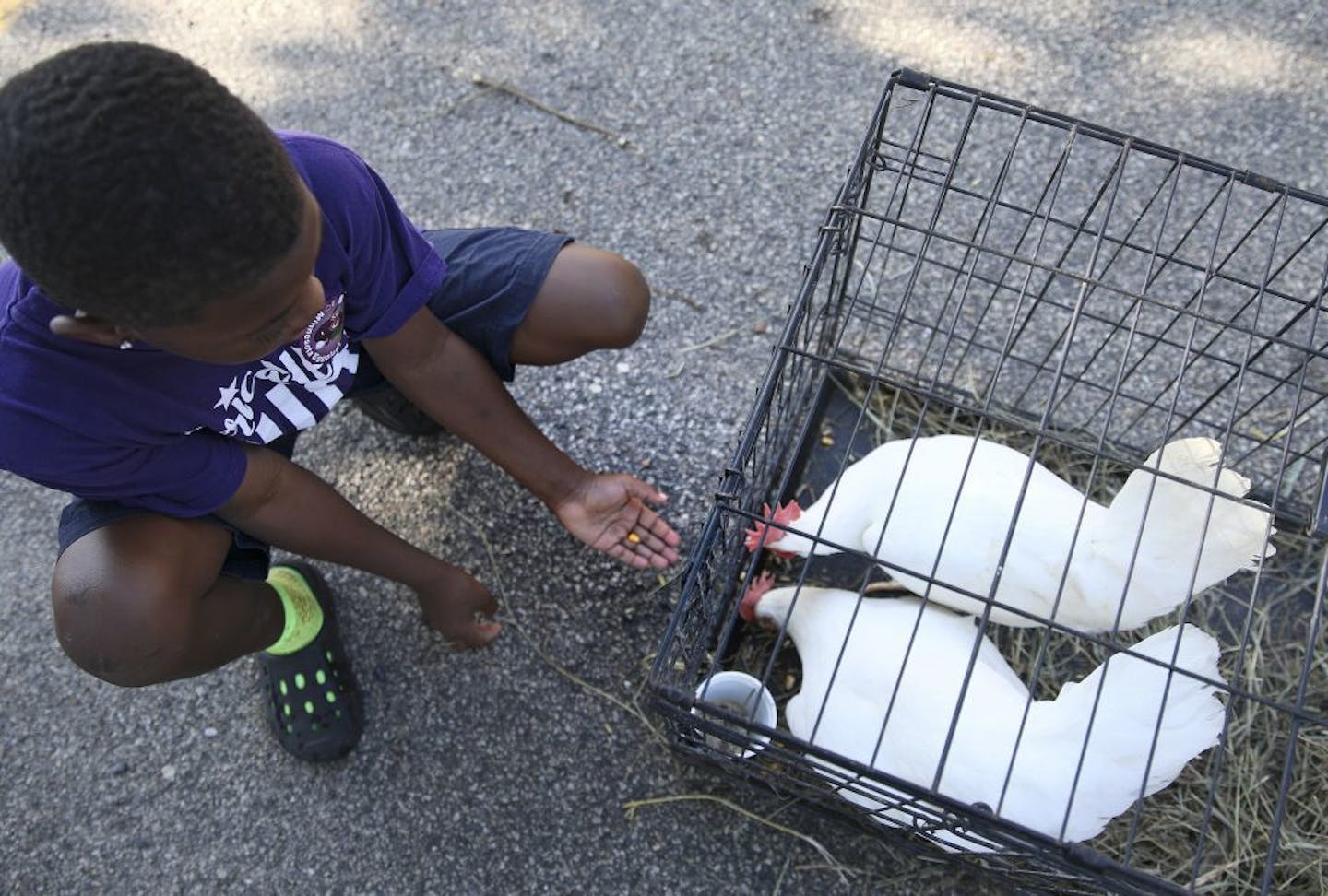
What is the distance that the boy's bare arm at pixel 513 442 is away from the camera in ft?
4.50

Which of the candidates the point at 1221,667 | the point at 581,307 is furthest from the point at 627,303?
the point at 1221,667

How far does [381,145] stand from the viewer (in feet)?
6.93

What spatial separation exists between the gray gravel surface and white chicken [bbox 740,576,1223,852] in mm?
296

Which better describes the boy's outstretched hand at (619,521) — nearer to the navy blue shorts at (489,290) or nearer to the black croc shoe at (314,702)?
the navy blue shorts at (489,290)

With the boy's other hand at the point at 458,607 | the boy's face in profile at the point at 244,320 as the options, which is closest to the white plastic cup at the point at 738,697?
the boy's other hand at the point at 458,607

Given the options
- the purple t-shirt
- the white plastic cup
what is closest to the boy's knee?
the purple t-shirt

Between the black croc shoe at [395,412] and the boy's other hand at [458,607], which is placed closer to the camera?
the boy's other hand at [458,607]

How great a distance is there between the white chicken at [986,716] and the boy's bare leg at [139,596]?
767mm

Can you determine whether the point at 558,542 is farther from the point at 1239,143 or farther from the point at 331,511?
the point at 1239,143

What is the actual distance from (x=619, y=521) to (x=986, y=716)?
2.00 ft

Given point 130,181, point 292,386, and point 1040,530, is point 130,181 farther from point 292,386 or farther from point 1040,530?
point 1040,530

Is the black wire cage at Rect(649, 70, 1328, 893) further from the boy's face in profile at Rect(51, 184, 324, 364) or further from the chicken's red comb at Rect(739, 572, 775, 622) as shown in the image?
the boy's face in profile at Rect(51, 184, 324, 364)

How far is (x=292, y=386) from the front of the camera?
1.28 meters

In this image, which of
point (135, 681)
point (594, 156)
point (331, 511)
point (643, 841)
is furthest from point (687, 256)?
point (135, 681)
